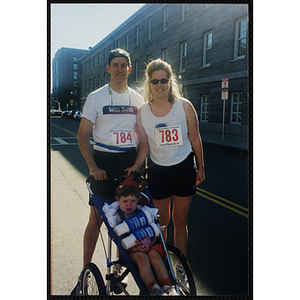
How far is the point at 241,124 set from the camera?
220 cm

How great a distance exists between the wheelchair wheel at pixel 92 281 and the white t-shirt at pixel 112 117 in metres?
0.88

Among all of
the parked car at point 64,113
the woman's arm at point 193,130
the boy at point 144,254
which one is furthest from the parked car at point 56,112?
the woman's arm at point 193,130

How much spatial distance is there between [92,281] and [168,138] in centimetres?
120

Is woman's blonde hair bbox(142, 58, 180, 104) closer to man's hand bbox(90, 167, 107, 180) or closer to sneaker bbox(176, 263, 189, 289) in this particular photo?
man's hand bbox(90, 167, 107, 180)

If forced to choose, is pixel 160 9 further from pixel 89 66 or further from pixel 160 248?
pixel 160 248

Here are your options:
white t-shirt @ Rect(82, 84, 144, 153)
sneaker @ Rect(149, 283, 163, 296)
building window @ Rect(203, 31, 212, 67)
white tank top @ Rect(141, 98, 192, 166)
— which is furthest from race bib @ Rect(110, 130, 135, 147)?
building window @ Rect(203, 31, 212, 67)

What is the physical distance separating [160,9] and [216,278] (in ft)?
7.20

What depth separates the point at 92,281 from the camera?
204 centimetres

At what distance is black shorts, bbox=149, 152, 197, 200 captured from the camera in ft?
A: 7.55

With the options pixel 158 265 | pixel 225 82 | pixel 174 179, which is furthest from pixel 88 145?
pixel 225 82

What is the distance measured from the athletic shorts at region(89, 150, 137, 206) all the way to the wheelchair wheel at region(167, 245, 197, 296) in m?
0.67

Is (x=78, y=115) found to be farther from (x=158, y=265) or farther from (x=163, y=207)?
(x=158, y=265)

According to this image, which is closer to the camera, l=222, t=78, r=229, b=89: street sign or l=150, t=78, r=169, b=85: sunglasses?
l=150, t=78, r=169, b=85: sunglasses
